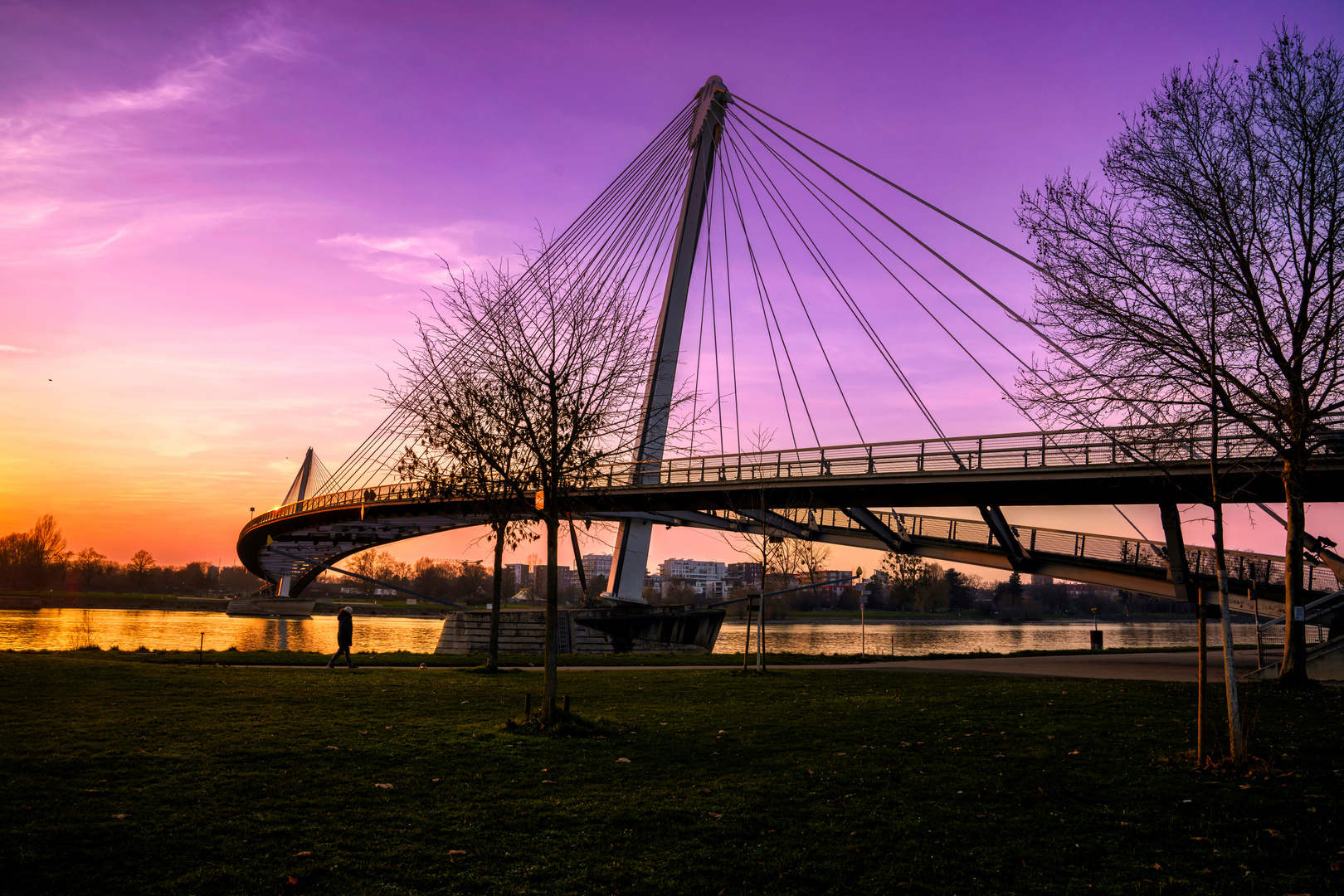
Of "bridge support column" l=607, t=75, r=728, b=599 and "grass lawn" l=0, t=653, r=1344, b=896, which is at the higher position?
"bridge support column" l=607, t=75, r=728, b=599

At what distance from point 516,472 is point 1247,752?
10293 mm

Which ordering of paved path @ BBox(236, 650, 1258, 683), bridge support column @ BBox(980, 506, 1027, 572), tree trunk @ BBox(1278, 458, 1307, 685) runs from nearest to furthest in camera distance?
tree trunk @ BBox(1278, 458, 1307, 685) → paved path @ BBox(236, 650, 1258, 683) → bridge support column @ BBox(980, 506, 1027, 572)

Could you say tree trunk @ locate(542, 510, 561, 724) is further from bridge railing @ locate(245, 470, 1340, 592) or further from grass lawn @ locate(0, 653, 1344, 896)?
bridge railing @ locate(245, 470, 1340, 592)

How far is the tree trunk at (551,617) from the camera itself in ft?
35.3

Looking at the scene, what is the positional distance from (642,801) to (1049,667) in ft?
64.5

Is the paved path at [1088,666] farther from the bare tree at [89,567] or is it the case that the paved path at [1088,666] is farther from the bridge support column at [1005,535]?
the bare tree at [89,567]

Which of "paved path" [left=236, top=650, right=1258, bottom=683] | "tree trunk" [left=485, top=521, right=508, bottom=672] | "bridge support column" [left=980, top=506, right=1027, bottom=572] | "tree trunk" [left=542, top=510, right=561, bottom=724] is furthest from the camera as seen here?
"bridge support column" [left=980, top=506, right=1027, bottom=572]

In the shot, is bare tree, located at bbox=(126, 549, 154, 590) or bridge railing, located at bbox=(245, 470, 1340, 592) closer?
bridge railing, located at bbox=(245, 470, 1340, 592)

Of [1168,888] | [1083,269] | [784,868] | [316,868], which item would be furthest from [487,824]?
[1083,269]

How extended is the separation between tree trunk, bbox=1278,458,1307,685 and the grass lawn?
9.81 feet

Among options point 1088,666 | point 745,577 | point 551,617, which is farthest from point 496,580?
point 745,577

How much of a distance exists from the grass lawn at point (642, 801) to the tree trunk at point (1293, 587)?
9.81 feet

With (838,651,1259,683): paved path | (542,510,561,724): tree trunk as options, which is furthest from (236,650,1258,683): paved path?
(542,510,561,724): tree trunk

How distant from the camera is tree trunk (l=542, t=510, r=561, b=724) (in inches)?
424
